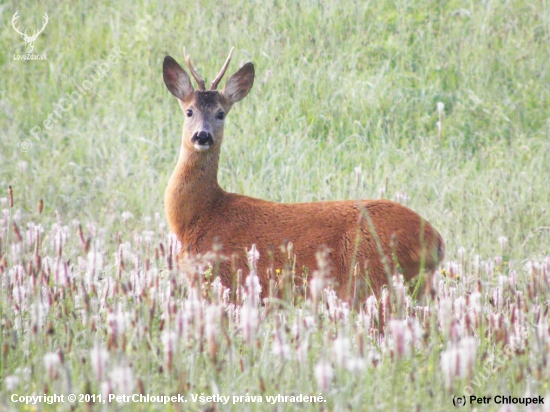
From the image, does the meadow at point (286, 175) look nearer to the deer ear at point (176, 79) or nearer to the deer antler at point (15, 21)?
the deer antler at point (15, 21)

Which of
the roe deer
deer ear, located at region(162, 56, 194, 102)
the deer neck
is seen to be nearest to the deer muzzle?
the roe deer

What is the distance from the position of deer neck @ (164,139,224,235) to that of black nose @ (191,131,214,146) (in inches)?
6.6

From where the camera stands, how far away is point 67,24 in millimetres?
10477

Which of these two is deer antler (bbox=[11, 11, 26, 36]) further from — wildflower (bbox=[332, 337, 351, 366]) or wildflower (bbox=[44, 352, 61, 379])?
wildflower (bbox=[332, 337, 351, 366])

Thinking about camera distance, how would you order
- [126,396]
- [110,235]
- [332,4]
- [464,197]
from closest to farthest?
[126,396], [110,235], [464,197], [332,4]

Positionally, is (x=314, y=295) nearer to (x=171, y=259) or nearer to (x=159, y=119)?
(x=171, y=259)

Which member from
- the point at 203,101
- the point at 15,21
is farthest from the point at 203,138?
the point at 15,21

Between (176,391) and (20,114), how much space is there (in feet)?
20.7

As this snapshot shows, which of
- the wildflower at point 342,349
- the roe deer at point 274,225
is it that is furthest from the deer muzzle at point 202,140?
the wildflower at point 342,349

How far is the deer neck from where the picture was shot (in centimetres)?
568

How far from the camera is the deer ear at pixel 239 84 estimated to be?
20.4 ft

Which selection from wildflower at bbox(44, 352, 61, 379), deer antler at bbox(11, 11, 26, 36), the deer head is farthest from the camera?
deer antler at bbox(11, 11, 26, 36)

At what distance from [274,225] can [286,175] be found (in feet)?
6.80

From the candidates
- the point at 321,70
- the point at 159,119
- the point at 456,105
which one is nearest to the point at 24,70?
the point at 159,119
